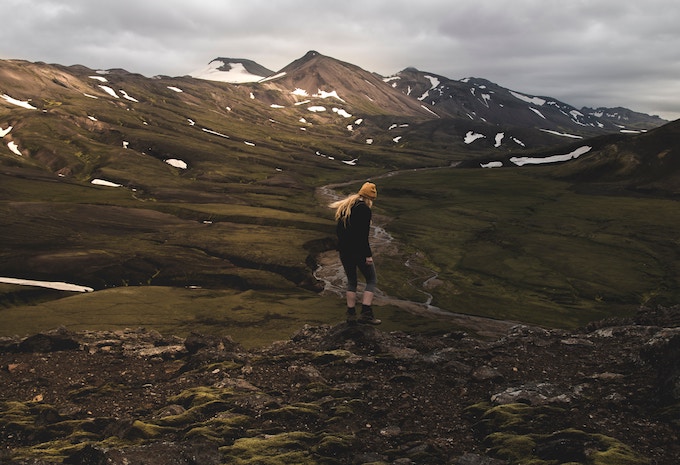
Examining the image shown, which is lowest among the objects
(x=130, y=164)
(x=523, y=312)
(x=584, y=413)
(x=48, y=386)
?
(x=523, y=312)

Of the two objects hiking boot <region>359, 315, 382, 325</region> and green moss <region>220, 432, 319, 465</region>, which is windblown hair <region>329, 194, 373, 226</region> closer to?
hiking boot <region>359, 315, 382, 325</region>

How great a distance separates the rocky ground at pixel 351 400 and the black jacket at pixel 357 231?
4.27 m

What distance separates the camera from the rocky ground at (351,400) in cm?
1305

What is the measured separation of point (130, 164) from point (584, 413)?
635 ft

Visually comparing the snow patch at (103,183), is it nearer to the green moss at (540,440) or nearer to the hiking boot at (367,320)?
the hiking boot at (367,320)

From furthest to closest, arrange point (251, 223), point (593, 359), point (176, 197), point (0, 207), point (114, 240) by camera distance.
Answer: point (176, 197) → point (251, 223) → point (0, 207) → point (114, 240) → point (593, 359)

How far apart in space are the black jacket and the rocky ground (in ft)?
14.0

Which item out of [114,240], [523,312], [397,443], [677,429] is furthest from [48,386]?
[114,240]

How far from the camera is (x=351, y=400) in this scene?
56.1 ft

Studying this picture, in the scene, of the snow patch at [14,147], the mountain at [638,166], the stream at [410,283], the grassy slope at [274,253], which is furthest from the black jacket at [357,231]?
the snow patch at [14,147]

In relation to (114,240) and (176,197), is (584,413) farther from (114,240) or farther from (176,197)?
(176,197)

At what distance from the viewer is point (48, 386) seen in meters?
20.6

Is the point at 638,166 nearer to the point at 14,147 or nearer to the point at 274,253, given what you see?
the point at 274,253

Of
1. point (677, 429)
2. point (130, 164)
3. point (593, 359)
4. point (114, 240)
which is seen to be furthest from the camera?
point (130, 164)
